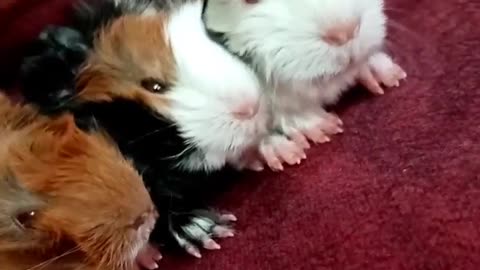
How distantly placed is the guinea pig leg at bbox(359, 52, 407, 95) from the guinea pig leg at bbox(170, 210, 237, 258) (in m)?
0.26

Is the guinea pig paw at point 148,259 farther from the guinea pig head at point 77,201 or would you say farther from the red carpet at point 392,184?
the guinea pig head at point 77,201

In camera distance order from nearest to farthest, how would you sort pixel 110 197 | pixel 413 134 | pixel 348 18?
1. pixel 110 197
2. pixel 348 18
3. pixel 413 134

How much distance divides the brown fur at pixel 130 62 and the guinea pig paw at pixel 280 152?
19cm

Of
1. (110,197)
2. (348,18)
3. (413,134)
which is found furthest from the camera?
(413,134)

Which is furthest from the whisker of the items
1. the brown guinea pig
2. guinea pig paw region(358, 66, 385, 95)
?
guinea pig paw region(358, 66, 385, 95)

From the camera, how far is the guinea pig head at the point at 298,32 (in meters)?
1.09

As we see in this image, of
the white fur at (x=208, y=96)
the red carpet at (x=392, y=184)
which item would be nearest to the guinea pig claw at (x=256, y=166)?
the red carpet at (x=392, y=184)

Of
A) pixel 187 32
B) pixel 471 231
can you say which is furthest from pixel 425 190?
pixel 187 32

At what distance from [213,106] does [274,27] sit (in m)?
0.12

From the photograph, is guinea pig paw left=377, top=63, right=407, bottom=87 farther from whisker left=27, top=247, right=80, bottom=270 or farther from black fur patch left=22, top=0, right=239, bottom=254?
whisker left=27, top=247, right=80, bottom=270

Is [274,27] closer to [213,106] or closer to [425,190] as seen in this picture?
[213,106]

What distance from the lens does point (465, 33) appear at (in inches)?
50.4

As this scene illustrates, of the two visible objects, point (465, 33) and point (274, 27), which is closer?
point (274, 27)

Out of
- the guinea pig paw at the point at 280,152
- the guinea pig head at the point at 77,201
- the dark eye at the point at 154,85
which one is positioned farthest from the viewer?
the guinea pig paw at the point at 280,152
